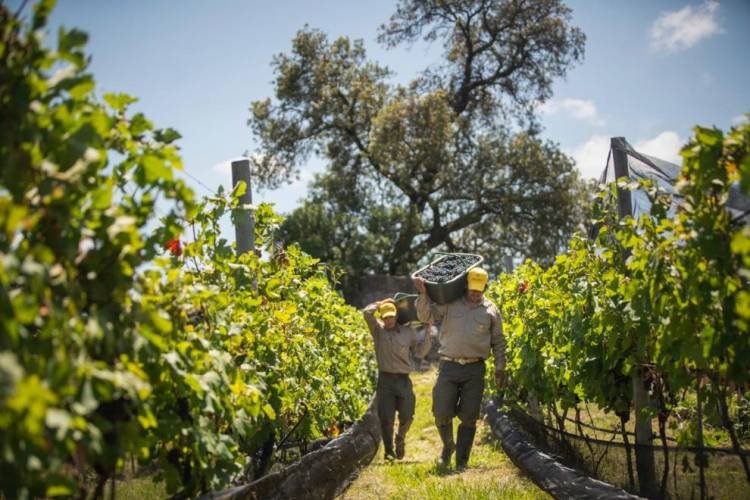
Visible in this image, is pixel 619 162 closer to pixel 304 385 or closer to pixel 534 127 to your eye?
pixel 304 385

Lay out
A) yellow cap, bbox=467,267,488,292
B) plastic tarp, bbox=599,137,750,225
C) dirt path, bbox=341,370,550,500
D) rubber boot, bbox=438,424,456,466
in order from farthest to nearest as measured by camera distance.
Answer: rubber boot, bbox=438,424,456,466, yellow cap, bbox=467,267,488,292, plastic tarp, bbox=599,137,750,225, dirt path, bbox=341,370,550,500

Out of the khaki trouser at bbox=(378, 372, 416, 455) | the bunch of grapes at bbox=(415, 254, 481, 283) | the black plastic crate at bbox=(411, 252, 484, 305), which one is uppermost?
the bunch of grapes at bbox=(415, 254, 481, 283)

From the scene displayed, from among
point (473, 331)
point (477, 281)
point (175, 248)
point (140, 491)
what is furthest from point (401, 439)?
point (175, 248)

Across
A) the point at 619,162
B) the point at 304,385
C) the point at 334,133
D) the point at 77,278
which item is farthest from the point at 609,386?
the point at 334,133

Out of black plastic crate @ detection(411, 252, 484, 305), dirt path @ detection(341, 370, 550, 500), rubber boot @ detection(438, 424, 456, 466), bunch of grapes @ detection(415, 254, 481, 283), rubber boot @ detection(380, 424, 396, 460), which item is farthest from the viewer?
rubber boot @ detection(380, 424, 396, 460)

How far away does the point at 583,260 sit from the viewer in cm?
515

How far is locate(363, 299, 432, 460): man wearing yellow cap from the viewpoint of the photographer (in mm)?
7918

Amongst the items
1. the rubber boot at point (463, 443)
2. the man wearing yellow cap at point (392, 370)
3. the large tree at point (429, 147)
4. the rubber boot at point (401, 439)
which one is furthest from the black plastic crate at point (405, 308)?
the large tree at point (429, 147)

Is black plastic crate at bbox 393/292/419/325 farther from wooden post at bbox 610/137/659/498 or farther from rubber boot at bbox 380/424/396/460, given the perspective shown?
wooden post at bbox 610/137/659/498

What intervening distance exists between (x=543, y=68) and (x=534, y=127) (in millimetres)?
2007

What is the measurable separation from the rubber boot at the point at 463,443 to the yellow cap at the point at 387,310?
1.56m

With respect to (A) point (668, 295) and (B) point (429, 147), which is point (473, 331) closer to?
(A) point (668, 295)

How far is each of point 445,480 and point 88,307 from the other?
4144mm

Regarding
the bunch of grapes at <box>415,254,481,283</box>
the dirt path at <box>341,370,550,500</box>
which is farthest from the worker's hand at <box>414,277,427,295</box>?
the dirt path at <box>341,370,550,500</box>
